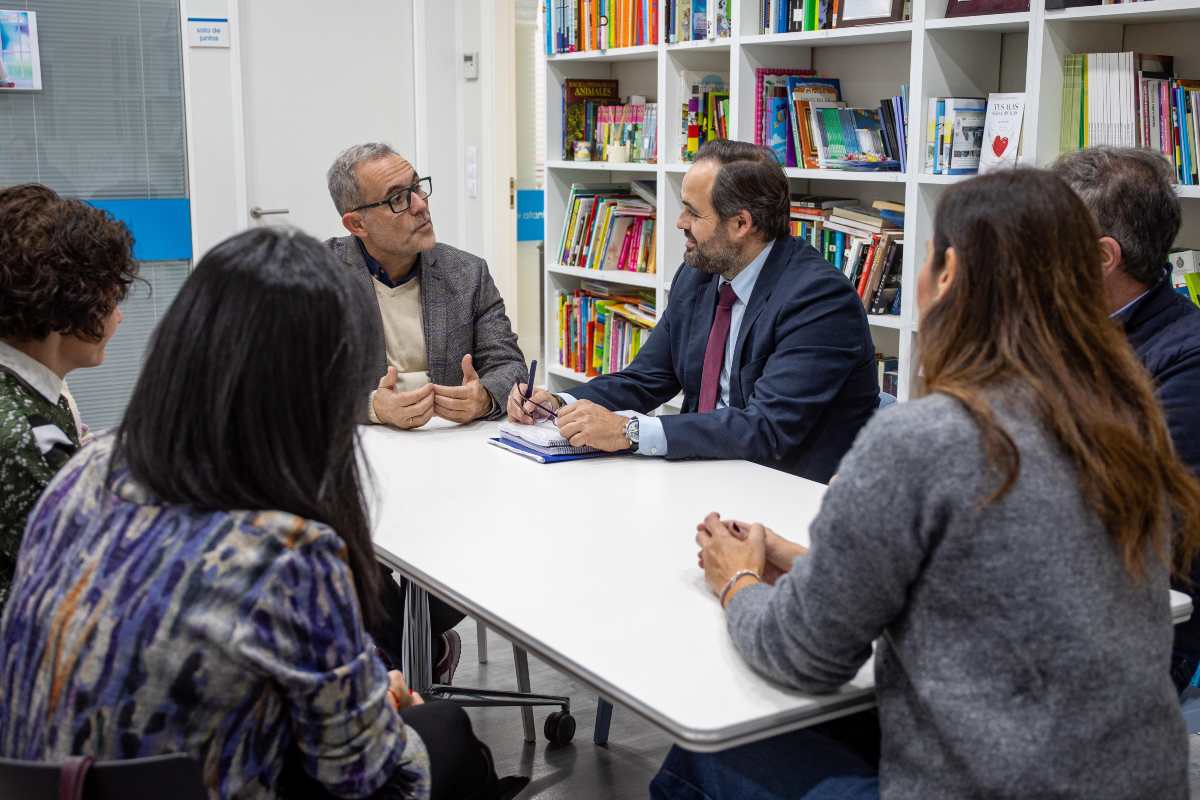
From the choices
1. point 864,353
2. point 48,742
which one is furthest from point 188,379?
point 864,353

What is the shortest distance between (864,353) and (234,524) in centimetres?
166

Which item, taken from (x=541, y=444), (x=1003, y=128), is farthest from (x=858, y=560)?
(x=1003, y=128)

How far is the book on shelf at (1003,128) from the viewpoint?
3.02m

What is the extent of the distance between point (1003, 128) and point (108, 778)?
2.70 m

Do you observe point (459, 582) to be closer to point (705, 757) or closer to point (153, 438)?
point (705, 757)

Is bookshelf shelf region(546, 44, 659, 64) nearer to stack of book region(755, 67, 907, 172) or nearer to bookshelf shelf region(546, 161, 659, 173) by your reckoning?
bookshelf shelf region(546, 161, 659, 173)

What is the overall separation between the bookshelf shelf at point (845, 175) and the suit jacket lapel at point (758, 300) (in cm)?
88

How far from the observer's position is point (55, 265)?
1.77 meters

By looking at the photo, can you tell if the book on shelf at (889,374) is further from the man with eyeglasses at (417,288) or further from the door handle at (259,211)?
the door handle at (259,211)

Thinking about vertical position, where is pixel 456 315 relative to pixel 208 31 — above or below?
below

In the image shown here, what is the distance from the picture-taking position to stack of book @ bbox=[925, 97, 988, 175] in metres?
3.17

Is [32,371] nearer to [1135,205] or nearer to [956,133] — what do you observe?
[1135,205]

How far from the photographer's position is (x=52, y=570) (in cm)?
114

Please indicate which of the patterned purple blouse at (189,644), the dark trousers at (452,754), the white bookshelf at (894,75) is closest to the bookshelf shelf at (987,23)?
the white bookshelf at (894,75)
